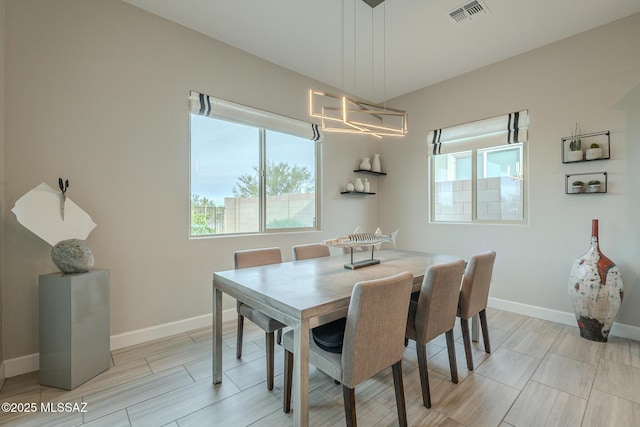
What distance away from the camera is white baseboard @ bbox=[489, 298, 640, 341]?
2604mm

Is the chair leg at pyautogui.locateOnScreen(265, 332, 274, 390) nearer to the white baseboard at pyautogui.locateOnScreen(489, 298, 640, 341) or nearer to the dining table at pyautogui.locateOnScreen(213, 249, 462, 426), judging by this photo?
the dining table at pyautogui.locateOnScreen(213, 249, 462, 426)

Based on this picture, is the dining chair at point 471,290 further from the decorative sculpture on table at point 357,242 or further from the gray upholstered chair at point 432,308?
the decorative sculpture on table at point 357,242

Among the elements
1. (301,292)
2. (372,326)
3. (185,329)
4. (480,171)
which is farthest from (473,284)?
(185,329)

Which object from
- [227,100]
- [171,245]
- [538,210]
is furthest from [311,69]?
[538,210]

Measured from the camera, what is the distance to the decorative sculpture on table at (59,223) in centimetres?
190

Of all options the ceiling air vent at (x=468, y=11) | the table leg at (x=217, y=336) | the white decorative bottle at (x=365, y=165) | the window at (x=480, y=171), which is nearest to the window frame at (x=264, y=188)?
the white decorative bottle at (x=365, y=165)

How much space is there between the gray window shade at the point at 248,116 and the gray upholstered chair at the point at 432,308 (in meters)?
2.48

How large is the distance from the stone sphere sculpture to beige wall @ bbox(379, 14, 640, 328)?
12.8ft

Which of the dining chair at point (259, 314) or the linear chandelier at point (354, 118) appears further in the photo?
the linear chandelier at point (354, 118)

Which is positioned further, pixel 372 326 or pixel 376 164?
pixel 376 164

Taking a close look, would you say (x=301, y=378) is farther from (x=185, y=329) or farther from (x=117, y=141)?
(x=117, y=141)

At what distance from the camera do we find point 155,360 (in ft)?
7.32

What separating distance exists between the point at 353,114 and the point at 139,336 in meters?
3.97

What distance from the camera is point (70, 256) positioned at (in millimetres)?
1905
